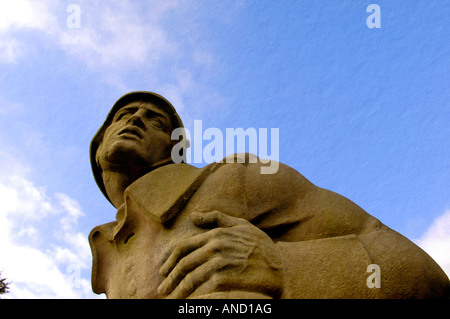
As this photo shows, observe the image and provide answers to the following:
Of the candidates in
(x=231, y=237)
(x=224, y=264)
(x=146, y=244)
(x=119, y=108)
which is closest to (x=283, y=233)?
(x=231, y=237)

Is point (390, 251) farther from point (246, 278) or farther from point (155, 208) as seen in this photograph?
point (155, 208)

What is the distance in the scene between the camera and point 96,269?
13.9 feet

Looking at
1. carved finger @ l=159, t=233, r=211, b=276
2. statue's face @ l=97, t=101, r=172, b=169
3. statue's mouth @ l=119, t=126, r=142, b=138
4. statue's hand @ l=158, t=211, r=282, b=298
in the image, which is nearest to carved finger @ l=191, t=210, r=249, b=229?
statue's hand @ l=158, t=211, r=282, b=298

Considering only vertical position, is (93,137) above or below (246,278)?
above

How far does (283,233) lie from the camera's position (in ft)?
11.8

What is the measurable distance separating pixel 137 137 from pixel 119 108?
2.19ft

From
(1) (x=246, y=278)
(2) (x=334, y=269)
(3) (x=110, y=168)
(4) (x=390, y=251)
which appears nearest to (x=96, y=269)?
(3) (x=110, y=168)

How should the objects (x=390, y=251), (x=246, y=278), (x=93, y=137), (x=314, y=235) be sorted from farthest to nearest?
1. (x=93, y=137)
2. (x=314, y=235)
3. (x=390, y=251)
4. (x=246, y=278)

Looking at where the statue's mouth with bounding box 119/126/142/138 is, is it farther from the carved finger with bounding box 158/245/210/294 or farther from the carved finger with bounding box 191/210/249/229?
the carved finger with bounding box 158/245/210/294

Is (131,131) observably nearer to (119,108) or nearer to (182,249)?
(119,108)

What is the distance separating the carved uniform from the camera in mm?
3039
